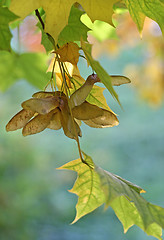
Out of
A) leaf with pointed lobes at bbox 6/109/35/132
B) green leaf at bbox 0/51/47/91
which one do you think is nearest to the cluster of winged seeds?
leaf with pointed lobes at bbox 6/109/35/132

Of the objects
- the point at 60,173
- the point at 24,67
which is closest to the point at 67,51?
the point at 24,67

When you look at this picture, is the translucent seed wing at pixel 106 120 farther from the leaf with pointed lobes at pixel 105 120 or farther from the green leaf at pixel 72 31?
the green leaf at pixel 72 31

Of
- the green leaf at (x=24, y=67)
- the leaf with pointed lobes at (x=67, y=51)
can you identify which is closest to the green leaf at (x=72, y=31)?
the leaf with pointed lobes at (x=67, y=51)

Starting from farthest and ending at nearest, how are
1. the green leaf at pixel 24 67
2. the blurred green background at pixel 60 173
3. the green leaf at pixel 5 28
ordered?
the blurred green background at pixel 60 173 < the green leaf at pixel 24 67 < the green leaf at pixel 5 28

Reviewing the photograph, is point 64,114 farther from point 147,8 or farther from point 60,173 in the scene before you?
point 60,173

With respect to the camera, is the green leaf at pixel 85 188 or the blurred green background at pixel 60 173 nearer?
the green leaf at pixel 85 188

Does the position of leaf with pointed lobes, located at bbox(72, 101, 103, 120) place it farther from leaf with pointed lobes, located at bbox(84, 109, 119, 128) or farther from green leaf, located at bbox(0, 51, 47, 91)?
green leaf, located at bbox(0, 51, 47, 91)

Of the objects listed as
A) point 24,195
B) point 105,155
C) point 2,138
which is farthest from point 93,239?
point 105,155

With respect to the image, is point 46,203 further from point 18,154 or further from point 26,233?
point 26,233
